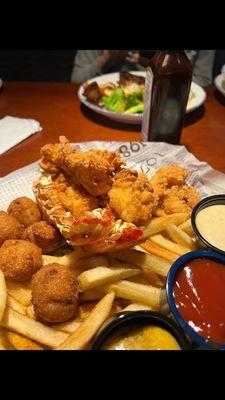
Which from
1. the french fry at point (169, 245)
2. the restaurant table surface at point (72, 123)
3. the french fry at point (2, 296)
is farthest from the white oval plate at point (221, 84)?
the french fry at point (2, 296)

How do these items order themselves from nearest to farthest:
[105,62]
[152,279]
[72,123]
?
[152,279], [72,123], [105,62]

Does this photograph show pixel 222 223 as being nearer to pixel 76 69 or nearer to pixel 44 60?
pixel 76 69

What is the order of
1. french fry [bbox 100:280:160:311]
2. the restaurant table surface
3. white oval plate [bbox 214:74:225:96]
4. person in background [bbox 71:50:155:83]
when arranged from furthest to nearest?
person in background [bbox 71:50:155:83], white oval plate [bbox 214:74:225:96], the restaurant table surface, french fry [bbox 100:280:160:311]

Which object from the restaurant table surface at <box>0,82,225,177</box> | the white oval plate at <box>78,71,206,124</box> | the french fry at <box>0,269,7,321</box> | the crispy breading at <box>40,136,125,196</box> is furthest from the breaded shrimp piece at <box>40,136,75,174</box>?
the white oval plate at <box>78,71,206,124</box>

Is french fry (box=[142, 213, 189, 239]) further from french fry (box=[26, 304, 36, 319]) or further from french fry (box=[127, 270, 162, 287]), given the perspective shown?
french fry (box=[26, 304, 36, 319])

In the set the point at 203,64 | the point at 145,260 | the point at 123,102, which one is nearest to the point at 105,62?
the point at 203,64

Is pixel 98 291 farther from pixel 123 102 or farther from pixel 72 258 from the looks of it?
pixel 123 102
